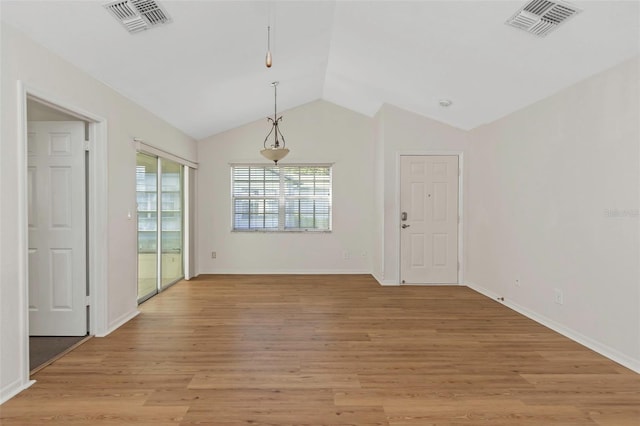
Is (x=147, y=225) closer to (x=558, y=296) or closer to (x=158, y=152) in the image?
(x=158, y=152)

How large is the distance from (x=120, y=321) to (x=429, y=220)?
4.27 meters

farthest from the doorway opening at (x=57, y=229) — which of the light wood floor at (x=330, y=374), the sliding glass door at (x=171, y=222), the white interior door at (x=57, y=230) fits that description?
the sliding glass door at (x=171, y=222)

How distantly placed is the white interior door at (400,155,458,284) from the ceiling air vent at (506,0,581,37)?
9.32ft

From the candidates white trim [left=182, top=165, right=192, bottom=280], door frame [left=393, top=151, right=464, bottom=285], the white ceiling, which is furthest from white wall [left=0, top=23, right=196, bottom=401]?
door frame [left=393, top=151, right=464, bottom=285]

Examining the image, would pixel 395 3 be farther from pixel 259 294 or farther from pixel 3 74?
pixel 259 294

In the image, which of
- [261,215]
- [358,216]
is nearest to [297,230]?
[261,215]

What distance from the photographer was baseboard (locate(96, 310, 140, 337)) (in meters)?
3.43

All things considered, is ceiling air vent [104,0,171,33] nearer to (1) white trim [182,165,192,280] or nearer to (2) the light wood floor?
(2) the light wood floor

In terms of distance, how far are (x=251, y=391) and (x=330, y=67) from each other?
409 cm

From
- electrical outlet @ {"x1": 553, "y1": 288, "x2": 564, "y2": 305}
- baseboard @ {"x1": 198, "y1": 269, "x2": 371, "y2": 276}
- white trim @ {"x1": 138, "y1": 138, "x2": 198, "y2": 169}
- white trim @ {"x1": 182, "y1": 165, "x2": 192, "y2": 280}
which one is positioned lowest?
baseboard @ {"x1": 198, "y1": 269, "x2": 371, "y2": 276}

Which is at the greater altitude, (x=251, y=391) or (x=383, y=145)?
(x=383, y=145)

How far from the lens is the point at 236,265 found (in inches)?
253

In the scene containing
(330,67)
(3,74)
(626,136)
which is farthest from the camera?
(330,67)

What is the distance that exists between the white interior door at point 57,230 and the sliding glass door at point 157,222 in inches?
39.9
